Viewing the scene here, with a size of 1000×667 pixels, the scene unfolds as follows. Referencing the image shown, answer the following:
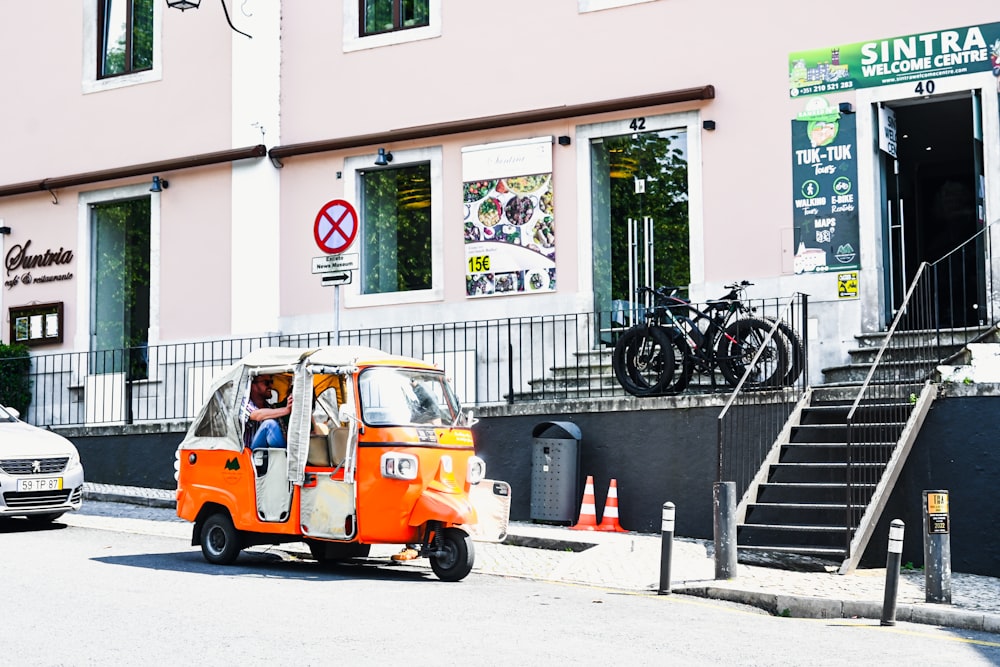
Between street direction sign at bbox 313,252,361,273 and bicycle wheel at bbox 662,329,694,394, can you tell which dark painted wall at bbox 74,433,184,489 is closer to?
street direction sign at bbox 313,252,361,273

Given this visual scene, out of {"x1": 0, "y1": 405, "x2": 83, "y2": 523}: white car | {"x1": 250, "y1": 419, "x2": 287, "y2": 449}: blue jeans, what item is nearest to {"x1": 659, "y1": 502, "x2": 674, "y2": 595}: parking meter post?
{"x1": 250, "y1": 419, "x2": 287, "y2": 449}: blue jeans

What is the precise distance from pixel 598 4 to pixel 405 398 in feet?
26.7

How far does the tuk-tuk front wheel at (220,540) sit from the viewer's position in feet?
41.7

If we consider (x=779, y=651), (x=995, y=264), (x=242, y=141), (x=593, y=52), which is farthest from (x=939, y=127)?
(x=779, y=651)

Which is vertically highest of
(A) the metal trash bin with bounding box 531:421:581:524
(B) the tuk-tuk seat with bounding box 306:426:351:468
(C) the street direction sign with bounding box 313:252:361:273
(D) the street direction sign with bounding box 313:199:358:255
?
(D) the street direction sign with bounding box 313:199:358:255

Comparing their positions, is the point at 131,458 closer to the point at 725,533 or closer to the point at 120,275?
the point at 120,275

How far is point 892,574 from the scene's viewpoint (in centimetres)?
1005

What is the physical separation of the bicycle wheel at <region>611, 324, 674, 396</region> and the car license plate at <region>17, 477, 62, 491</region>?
20.3 ft

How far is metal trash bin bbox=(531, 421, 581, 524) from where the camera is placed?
1572cm

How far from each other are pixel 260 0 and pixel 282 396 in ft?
32.4

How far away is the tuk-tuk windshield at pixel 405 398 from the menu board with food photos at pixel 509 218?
19.4 feet

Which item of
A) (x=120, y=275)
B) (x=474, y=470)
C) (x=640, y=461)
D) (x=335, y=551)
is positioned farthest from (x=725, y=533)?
(x=120, y=275)

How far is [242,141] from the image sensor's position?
820 inches

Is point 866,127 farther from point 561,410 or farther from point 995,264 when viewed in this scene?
point 561,410
